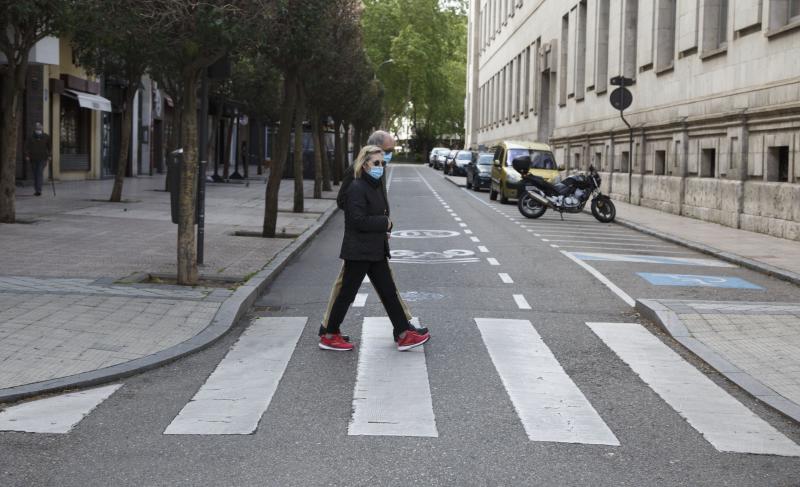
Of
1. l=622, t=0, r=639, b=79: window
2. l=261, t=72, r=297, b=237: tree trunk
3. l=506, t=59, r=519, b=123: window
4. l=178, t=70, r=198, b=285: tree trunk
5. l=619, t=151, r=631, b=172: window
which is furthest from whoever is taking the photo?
l=506, t=59, r=519, b=123: window

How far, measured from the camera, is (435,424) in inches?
230

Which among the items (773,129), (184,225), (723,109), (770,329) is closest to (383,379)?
(770,329)

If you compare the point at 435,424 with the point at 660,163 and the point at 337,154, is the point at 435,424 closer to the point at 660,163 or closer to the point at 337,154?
the point at 660,163

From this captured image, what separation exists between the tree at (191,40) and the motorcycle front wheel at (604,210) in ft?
48.5

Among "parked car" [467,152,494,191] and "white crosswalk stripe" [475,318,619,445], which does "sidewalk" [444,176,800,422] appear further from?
"parked car" [467,152,494,191]

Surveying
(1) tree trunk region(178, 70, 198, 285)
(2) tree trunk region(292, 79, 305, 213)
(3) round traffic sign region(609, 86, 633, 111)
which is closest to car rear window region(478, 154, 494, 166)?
(3) round traffic sign region(609, 86, 633, 111)

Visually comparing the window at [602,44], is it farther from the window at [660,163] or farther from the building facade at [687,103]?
the window at [660,163]

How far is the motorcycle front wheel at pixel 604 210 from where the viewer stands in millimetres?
24500

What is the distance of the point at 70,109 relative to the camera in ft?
118

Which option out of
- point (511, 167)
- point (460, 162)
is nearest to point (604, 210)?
point (511, 167)

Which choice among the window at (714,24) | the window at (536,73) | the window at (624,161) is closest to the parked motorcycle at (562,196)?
the window at (714,24)

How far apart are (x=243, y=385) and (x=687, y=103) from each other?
21454mm

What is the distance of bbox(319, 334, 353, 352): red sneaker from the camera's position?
8031 millimetres

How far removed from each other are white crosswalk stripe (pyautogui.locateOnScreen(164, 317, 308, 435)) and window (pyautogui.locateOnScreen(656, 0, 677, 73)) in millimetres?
22728
